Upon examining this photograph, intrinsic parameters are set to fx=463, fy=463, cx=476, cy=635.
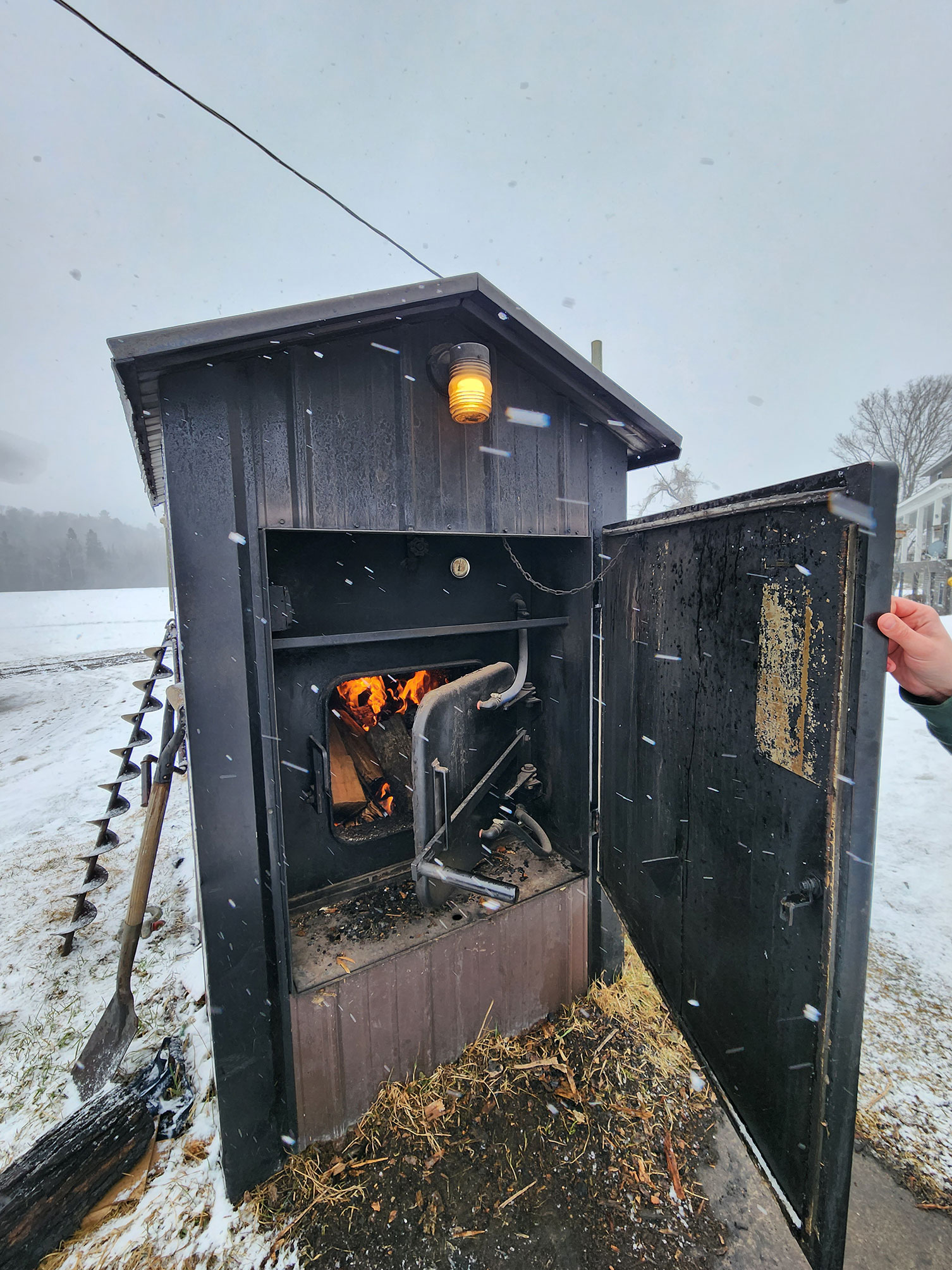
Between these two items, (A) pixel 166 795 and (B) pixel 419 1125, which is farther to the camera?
(A) pixel 166 795

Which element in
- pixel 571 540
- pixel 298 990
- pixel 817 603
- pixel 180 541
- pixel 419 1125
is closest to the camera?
pixel 817 603

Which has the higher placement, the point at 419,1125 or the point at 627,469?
the point at 627,469

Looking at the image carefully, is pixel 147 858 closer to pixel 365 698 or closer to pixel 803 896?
pixel 365 698

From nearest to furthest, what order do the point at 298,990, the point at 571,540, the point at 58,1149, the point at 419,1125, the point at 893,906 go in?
the point at 58,1149 < the point at 298,990 < the point at 419,1125 < the point at 571,540 < the point at 893,906

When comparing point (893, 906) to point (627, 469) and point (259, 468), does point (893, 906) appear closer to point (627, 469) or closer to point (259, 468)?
point (627, 469)

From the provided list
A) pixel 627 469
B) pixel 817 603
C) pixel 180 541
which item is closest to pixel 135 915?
pixel 180 541

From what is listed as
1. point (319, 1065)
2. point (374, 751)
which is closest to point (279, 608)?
point (374, 751)

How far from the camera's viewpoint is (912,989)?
9.86 feet

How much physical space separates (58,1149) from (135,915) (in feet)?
3.44

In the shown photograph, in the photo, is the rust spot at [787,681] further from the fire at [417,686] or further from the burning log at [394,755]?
the burning log at [394,755]

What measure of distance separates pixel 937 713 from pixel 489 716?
199 cm

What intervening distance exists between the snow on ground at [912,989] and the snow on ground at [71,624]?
58.0 ft

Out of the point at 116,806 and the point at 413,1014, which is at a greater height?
the point at 116,806

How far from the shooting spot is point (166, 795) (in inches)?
110
